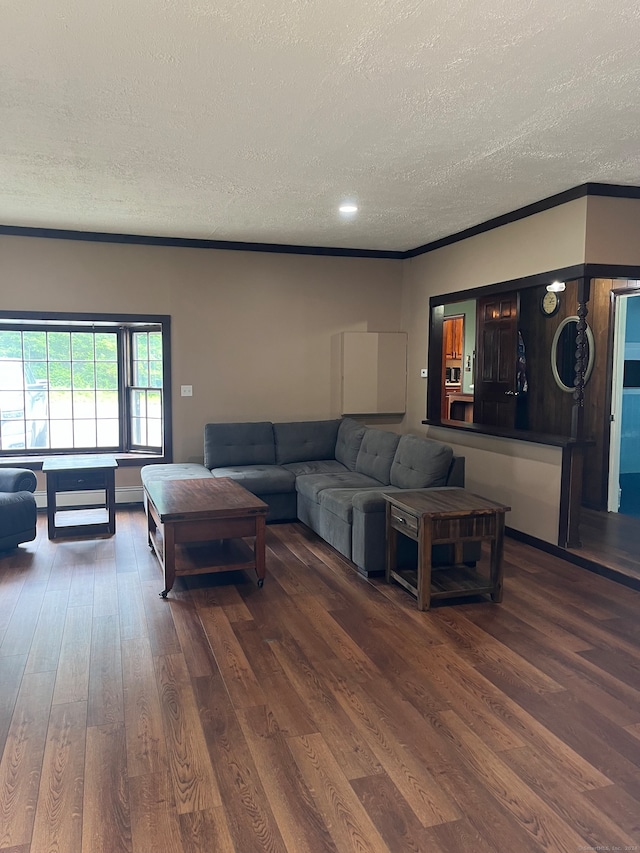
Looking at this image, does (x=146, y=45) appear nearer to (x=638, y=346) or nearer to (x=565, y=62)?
(x=565, y=62)

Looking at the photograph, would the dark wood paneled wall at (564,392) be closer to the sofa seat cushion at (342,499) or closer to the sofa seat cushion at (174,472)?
the sofa seat cushion at (342,499)

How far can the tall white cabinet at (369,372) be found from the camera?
664 centimetres

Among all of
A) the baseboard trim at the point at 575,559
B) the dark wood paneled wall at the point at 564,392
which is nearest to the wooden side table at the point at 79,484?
the baseboard trim at the point at 575,559

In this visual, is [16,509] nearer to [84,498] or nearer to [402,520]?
[84,498]

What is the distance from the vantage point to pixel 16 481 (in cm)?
488

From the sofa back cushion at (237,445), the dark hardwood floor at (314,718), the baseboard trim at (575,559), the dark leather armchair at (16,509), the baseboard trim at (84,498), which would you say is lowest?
the dark hardwood floor at (314,718)

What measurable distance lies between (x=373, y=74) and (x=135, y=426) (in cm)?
473

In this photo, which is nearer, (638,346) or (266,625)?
(266,625)

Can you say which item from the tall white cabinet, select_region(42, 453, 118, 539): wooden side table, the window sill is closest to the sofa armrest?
select_region(42, 453, 118, 539): wooden side table

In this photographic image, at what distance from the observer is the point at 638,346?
265 inches

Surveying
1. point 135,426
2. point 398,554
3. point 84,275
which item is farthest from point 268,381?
point 398,554

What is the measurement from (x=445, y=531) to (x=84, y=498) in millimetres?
3950

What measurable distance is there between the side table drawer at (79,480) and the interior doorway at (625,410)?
462 centimetres

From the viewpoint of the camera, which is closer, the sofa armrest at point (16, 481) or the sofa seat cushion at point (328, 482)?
the sofa armrest at point (16, 481)
